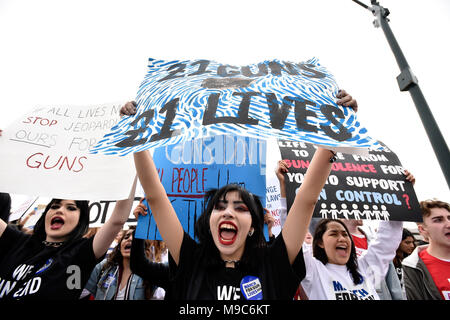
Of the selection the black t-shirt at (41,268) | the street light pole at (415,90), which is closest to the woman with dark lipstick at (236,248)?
the black t-shirt at (41,268)

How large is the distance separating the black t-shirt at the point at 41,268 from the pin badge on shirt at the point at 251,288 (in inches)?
52.2

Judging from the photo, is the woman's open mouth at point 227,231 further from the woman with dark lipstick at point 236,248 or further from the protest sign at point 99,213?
the protest sign at point 99,213

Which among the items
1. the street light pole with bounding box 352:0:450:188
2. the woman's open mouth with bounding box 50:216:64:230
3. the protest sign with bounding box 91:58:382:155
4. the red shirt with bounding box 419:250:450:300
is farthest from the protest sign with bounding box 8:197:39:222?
the red shirt with bounding box 419:250:450:300

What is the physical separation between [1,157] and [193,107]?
207 centimetres

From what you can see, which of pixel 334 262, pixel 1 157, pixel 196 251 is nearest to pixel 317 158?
pixel 196 251

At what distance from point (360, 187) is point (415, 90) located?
1.14m

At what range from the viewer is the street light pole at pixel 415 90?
195 cm

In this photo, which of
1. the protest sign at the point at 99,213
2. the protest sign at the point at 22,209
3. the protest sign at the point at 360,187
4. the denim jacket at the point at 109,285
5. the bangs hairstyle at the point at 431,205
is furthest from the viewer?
the protest sign at the point at 22,209

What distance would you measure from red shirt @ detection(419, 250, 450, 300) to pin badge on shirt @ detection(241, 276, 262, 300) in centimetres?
218

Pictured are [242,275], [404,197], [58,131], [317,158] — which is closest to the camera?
[242,275]

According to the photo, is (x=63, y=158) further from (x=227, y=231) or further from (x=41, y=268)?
(x=227, y=231)

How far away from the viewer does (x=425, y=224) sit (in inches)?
112

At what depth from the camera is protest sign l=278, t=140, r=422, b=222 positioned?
2.52 metres

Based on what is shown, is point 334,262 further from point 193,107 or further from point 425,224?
point 193,107
